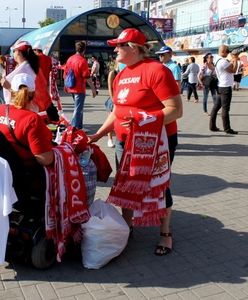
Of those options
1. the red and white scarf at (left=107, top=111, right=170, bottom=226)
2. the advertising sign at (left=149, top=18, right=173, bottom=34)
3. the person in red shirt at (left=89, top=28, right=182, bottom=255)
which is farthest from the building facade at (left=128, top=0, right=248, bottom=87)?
the red and white scarf at (left=107, top=111, right=170, bottom=226)

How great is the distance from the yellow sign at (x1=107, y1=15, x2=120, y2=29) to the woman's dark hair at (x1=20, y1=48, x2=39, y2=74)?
20.1 meters

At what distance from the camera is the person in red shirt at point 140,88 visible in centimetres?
333

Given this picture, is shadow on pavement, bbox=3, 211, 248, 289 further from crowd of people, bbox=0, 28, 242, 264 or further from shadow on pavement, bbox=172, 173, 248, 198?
shadow on pavement, bbox=172, 173, 248, 198

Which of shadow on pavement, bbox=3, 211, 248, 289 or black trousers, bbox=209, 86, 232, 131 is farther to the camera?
black trousers, bbox=209, 86, 232, 131

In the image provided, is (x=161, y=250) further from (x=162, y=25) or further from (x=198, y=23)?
(x=198, y=23)

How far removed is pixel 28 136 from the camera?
3.18 m

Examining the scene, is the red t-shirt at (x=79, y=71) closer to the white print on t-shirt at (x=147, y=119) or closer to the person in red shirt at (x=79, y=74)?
the person in red shirt at (x=79, y=74)

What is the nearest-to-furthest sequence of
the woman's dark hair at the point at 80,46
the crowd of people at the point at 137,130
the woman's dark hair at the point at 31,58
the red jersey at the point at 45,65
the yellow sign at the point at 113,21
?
the crowd of people at the point at 137,130 → the woman's dark hair at the point at 31,58 → the red jersey at the point at 45,65 → the woman's dark hair at the point at 80,46 → the yellow sign at the point at 113,21

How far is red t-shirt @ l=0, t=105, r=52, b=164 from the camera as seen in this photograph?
10.4 feet

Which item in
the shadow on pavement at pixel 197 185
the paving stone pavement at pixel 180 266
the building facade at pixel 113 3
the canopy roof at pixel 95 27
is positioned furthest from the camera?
the building facade at pixel 113 3

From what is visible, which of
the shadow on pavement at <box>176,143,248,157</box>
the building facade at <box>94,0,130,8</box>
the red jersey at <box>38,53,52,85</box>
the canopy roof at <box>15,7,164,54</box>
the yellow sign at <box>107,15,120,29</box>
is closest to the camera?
the red jersey at <box>38,53,52,85</box>

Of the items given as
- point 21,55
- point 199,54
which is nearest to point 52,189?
point 21,55

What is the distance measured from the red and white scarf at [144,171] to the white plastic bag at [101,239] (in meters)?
0.16

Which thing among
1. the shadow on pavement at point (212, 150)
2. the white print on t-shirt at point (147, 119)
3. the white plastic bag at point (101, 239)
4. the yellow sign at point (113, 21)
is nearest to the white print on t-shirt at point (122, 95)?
the white print on t-shirt at point (147, 119)
